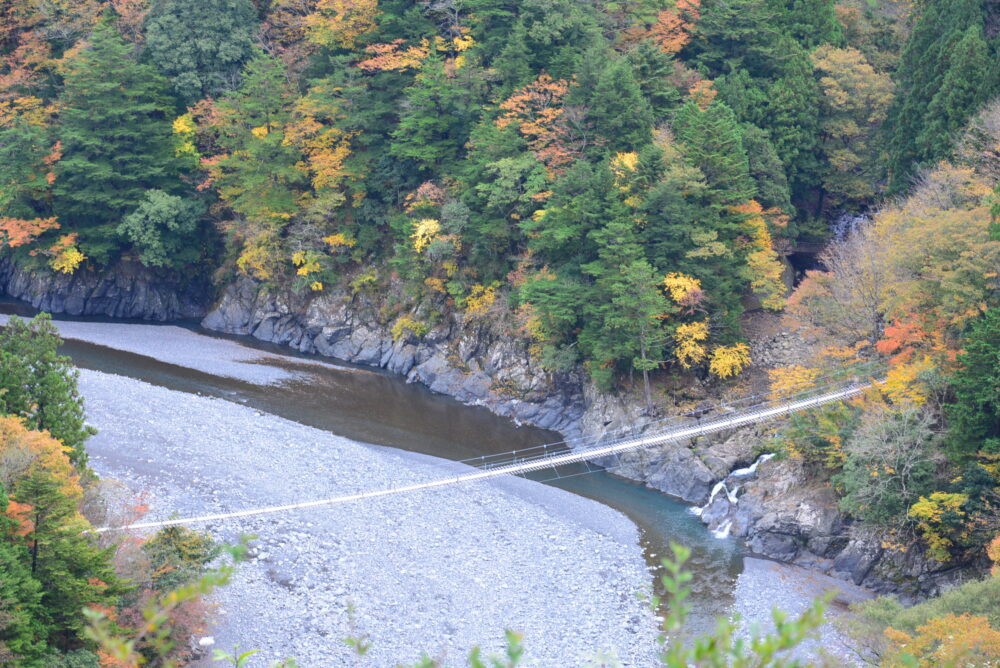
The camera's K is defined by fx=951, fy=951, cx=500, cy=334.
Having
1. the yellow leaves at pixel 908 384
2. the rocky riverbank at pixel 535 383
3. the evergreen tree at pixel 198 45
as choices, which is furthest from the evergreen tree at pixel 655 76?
the evergreen tree at pixel 198 45

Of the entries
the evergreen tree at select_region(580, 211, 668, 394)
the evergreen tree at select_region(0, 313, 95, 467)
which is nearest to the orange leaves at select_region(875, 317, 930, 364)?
the evergreen tree at select_region(580, 211, 668, 394)

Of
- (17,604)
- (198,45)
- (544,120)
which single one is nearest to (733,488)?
(544,120)

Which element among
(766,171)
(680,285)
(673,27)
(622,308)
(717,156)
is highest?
(673,27)

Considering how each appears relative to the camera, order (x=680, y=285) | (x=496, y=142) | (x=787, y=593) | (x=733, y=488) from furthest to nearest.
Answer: (x=496, y=142)
(x=680, y=285)
(x=733, y=488)
(x=787, y=593)

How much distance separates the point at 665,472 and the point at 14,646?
14456 millimetres

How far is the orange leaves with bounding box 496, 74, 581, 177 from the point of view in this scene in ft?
87.7

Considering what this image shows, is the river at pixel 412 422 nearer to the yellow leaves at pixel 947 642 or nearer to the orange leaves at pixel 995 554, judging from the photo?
the orange leaves at pixel 995 554

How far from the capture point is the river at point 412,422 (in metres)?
19.5

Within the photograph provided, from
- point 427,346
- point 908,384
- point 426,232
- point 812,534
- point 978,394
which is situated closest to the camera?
point 978,394

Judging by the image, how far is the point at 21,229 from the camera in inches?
1313

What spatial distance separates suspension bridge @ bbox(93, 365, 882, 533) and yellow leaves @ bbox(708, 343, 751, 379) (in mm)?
866

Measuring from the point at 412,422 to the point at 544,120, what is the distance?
9350 mm

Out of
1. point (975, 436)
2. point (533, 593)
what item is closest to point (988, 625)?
point (975, 436)

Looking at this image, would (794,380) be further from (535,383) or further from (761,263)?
(535,383)
